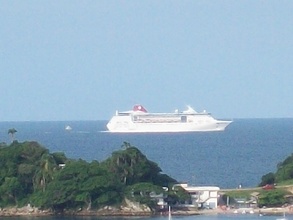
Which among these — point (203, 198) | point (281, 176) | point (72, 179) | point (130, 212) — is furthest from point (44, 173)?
point (281, 176)

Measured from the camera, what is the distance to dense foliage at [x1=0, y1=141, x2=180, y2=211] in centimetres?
8531

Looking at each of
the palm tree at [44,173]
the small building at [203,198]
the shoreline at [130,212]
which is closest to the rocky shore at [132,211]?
the shoreline at [130,212]

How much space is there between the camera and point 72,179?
8662 cm

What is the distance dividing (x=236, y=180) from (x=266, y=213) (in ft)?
94.8

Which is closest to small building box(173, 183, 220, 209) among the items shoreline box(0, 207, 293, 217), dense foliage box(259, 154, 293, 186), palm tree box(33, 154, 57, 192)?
shoreline box(0, 207, 293, 217)

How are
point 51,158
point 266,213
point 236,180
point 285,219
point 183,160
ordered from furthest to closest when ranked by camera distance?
1. point 183,160
2. point 236,180
3. point 51,158
4. point 266,213
5. point 285,219

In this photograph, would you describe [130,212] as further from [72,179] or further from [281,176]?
[281,176]

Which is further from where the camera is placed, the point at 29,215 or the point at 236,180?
the point at 236,180

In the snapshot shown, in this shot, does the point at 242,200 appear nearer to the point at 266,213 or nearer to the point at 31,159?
the point at 266,213

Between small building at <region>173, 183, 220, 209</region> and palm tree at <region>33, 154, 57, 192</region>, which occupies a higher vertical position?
palm tree at <region>33, 154, 57, 192</region>

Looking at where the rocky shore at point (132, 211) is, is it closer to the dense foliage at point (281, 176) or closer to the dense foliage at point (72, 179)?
the dense foliage at point (72, 179)

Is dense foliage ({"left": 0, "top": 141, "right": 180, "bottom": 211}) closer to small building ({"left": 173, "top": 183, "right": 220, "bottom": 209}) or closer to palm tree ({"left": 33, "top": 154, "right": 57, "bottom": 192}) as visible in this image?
palm tree ({"left": 33, "top": 154, "right": 57, "bottom": 192})

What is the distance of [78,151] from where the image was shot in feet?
536

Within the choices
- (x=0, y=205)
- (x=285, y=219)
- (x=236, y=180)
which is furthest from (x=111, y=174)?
(x=236, y=180)
